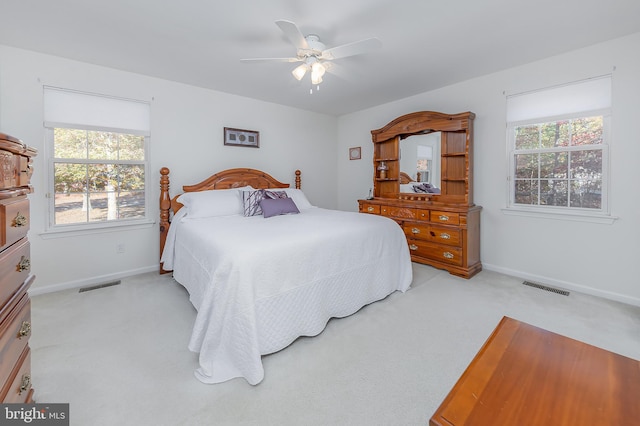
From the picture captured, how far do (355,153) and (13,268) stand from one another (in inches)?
185

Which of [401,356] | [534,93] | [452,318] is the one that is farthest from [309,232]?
[534,93]

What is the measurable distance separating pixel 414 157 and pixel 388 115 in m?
0.95

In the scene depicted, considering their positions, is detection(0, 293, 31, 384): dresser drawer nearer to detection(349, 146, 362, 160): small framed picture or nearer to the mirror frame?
the mirror frame

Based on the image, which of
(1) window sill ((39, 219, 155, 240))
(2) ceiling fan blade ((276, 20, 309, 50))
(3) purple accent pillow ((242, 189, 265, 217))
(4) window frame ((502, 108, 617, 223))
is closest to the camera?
(2) ceiling fan blade ((276, 20, 309, 50))

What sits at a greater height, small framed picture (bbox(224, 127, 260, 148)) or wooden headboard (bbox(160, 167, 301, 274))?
small framed picture (bbox(224, 127, 260, 148))

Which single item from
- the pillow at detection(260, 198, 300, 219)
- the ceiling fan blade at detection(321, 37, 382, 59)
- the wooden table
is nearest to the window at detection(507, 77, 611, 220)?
the ceiling fan blade at detection(321, 37, 382, 59)

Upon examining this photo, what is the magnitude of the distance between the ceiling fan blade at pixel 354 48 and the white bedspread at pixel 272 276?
4.75 ft

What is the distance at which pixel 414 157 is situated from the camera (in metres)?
4.17

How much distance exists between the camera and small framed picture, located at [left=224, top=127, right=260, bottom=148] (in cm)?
411

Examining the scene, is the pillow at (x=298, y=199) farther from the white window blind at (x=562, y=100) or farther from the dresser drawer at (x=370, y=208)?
the white window blind at (x=562, y=100)

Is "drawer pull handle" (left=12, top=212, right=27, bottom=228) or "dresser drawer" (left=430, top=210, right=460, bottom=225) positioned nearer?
"drawer pull handle" (left=12, top=212, right=27, bottom=228)

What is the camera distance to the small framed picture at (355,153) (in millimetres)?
5162

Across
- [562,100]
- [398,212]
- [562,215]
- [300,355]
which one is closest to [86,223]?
[300,355]

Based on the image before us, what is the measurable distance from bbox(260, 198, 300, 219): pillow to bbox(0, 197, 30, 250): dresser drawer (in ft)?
6.75
